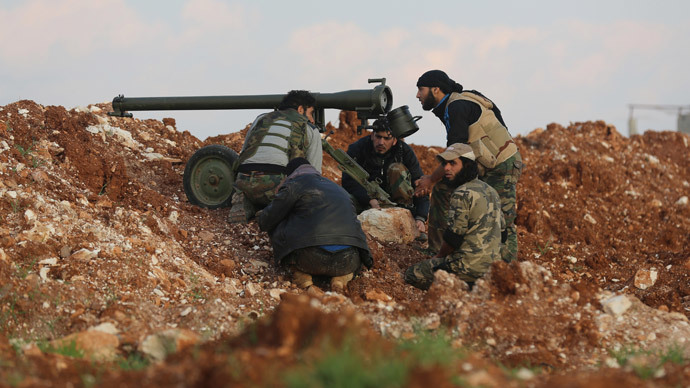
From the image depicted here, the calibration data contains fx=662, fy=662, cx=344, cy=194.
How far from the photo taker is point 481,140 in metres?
7.04

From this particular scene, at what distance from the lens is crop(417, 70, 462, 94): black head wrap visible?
7.11m

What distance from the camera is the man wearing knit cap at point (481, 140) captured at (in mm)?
6965

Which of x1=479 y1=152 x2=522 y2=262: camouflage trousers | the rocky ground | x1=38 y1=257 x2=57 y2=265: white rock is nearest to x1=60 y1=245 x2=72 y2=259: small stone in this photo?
the rocky ground

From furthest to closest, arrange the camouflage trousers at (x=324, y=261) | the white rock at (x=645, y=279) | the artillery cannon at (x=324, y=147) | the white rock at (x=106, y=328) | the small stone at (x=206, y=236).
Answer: the artillery cannon at (x=324, y=147) < the white rock at (x=645, y=279) < the small stone at (x=206, y=236) < the camouflage trousers at (x=324, y=261) < the white rock at (x=106, y=328)

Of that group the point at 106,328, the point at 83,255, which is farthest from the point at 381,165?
the point at 106,328

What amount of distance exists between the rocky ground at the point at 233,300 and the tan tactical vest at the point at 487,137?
1.16m

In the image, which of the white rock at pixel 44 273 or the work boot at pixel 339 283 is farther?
the work boot at pixel 339 283

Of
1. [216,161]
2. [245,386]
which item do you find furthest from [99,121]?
[245,386]

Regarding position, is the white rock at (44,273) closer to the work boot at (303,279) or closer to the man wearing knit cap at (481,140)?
the work boot at (303,279)

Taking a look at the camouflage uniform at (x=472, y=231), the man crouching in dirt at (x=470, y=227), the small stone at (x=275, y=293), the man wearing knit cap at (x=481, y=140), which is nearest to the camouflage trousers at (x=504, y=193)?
the man wearing knit cap at (x=481, y=140)

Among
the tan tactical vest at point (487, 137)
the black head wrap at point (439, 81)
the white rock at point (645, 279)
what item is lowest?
the white rock at point (645, 279)

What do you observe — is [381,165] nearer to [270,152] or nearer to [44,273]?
[270,152]

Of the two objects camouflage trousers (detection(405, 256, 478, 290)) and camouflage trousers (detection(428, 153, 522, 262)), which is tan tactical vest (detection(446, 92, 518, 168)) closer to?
camouflage trousers (detection(428, 153, 522, 262))

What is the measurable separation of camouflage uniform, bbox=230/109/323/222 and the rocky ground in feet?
2.00
